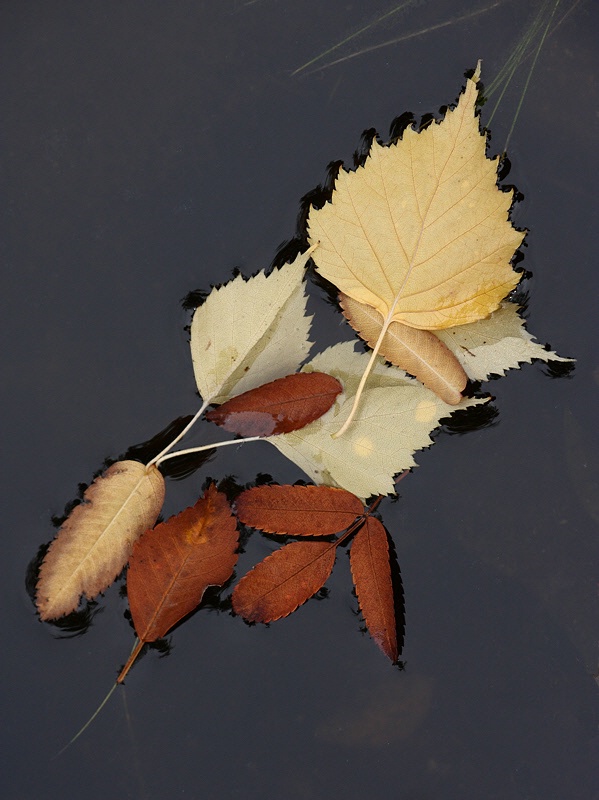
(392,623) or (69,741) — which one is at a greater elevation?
(69,741)

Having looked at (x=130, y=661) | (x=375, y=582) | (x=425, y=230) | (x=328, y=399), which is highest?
(x=425, y=230)

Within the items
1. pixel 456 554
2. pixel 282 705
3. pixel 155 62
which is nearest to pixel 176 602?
pixel 282 705

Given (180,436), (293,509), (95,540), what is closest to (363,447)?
(293,509)

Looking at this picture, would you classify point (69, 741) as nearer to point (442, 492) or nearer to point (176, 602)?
point (176, 602)

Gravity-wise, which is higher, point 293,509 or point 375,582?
point 293,509

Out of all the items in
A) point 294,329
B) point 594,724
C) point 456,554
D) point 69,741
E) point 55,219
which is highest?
point 55,219

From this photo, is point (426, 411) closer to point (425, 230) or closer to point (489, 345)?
point (489, 345)

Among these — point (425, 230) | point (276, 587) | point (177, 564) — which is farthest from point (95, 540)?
point (425, 230)
